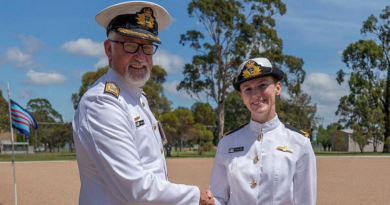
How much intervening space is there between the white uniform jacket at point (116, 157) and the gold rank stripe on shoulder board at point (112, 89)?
0.01 m

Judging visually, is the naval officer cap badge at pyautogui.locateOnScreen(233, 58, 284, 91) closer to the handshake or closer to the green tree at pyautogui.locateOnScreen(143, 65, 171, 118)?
the handshake

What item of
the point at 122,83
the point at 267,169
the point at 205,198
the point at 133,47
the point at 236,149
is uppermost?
the point at 133,47

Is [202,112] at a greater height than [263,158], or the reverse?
[202,112]

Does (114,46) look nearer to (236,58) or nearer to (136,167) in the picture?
(136,167)

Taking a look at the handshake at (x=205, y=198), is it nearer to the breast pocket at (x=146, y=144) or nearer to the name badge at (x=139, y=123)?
the breast pocket at (x=146, y=144)

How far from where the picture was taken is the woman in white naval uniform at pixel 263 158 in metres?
3.00

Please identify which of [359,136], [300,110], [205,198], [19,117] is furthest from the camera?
[300,110]

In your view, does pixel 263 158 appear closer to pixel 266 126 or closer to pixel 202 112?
pixel 266 126

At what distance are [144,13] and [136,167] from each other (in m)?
1.08

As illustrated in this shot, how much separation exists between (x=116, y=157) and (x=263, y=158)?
4.24 ft

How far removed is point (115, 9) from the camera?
2.77m

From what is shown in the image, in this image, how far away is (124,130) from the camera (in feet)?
7.55

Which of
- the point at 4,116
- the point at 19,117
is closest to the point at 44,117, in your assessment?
the point at 4,116

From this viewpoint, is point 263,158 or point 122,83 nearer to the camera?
point 122,83
